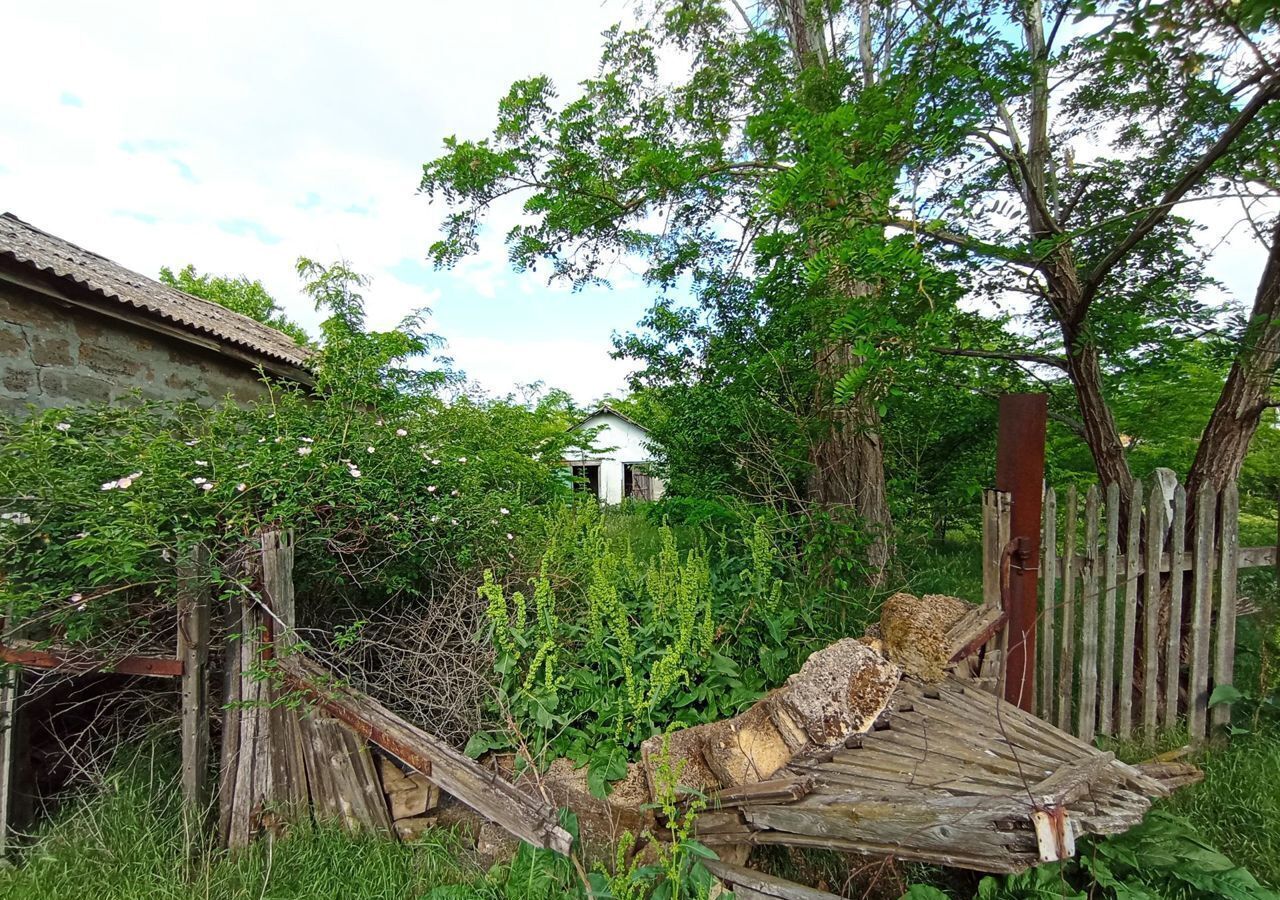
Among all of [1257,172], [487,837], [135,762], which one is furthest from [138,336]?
[1257,172]

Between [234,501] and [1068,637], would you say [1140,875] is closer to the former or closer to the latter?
[1068,637]

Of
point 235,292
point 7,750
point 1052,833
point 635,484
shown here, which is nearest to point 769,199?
point 1052,833

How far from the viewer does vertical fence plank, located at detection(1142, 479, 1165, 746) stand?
9.53 feet

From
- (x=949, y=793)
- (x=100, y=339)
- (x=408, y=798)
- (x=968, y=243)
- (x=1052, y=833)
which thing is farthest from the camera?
(x=100, y=339)

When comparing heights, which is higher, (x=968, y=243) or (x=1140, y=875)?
(x=968, y=243)

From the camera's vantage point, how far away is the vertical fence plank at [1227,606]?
114 inches

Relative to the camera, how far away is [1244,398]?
3100 mm

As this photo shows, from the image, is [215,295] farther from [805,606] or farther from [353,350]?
[805,606]

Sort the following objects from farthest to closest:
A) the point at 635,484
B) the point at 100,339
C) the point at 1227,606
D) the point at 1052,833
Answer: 1. the point at 635,484
2. the point at 100,339
3. the point at 1227,606
4. the point at 1052,833

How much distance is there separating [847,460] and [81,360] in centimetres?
674

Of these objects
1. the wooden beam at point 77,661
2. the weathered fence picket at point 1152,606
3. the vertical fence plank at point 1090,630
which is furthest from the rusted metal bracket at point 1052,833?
the wooden beam at point 77,661

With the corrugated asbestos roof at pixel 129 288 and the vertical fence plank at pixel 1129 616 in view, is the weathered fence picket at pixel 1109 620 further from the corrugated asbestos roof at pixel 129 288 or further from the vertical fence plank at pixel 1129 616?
the corrugated asbestos roof at pixel 129 288

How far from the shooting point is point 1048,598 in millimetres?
2771

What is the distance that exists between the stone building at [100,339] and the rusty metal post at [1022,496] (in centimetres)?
439
